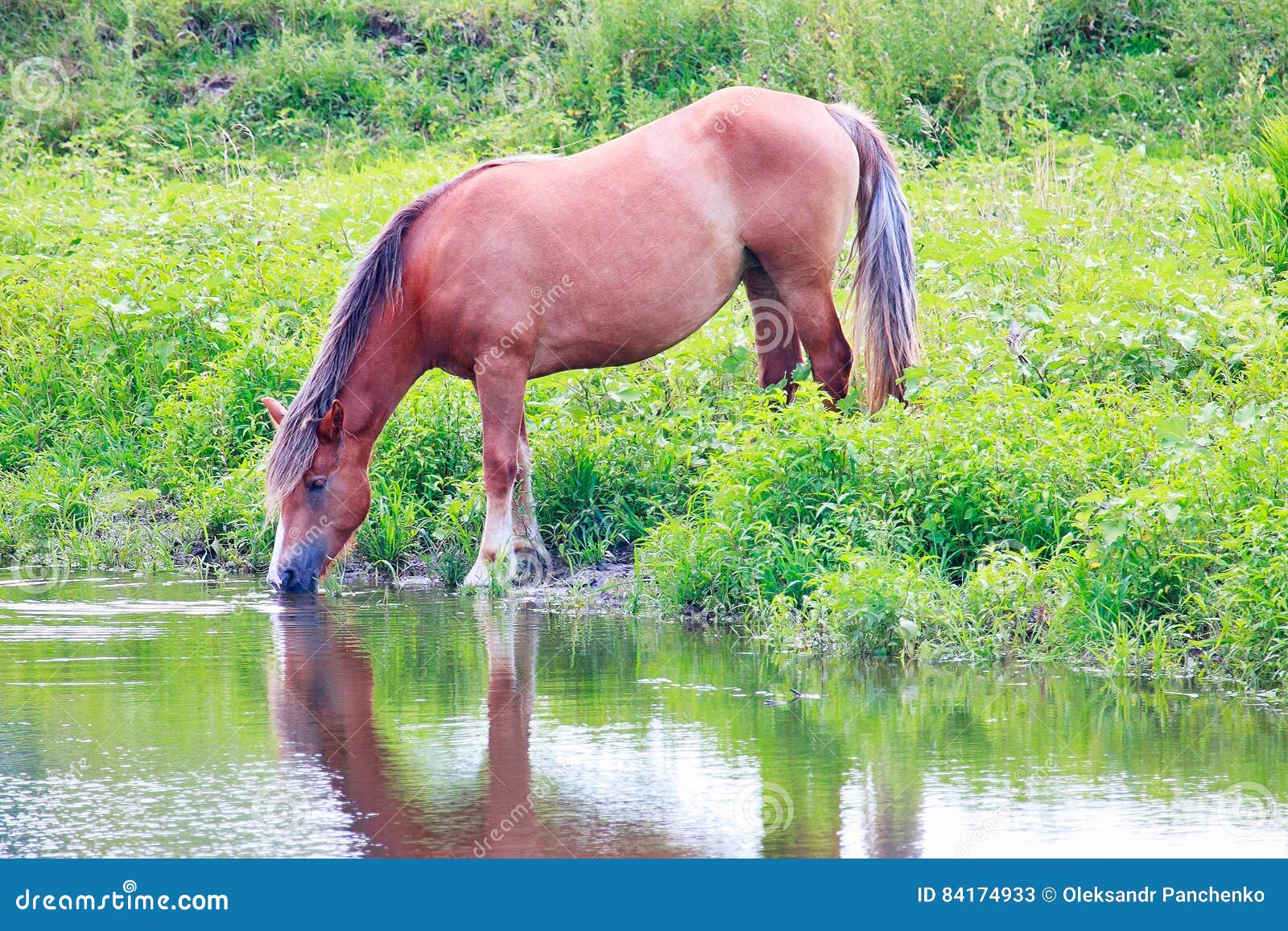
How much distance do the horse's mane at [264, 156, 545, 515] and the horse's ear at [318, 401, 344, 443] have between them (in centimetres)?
3

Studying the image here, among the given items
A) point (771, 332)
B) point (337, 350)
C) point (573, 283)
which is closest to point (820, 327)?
point (771, 332)

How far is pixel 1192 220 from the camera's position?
1033 cm

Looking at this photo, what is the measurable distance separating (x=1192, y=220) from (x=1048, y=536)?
4.57 metres

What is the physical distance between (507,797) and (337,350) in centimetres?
355

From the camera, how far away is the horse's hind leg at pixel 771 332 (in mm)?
8023

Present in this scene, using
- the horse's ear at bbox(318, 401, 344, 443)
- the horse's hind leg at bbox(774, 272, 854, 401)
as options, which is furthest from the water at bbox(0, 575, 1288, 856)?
the horse's hind leg at bbox(774, 272, 854, 401)

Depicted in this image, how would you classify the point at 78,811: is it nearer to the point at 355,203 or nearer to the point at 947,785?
the point at 947,785

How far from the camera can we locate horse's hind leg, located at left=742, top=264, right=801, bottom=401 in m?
8.02

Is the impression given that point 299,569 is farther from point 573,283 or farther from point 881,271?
point 881,271

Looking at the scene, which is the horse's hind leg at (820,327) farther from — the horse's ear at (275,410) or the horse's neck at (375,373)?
the horse's ear at (275,410)

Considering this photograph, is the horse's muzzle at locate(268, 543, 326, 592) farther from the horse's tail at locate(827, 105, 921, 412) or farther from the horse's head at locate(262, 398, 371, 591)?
the horse's tail at locate(827, 105, 921, 412)

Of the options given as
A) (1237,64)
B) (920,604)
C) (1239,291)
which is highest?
(1237,64)

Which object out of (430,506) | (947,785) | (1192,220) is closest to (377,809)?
(947,785)

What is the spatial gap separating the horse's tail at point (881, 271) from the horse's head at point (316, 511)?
2.56 metres
